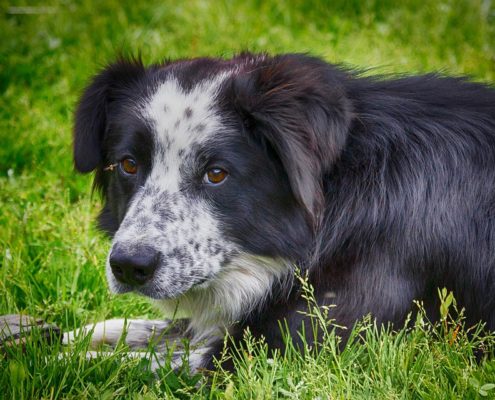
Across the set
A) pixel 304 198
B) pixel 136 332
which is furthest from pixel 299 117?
pixel 136 332

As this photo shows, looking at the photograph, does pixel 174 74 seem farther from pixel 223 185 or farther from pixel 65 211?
pixel 65 211

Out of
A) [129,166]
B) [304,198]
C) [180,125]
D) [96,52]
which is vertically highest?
[96,52]

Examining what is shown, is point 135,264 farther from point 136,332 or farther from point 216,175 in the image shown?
point 136,332

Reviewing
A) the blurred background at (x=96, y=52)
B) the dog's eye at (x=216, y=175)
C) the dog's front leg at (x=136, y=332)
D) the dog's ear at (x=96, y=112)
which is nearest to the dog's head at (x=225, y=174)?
the dog's eye at (x=216, y=175)

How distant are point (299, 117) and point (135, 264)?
0.86 metres

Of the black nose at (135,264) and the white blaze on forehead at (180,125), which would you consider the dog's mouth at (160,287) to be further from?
the white blaze on forehead at (180,125)

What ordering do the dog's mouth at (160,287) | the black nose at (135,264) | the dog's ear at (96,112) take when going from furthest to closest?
the dog's ear at (96,112) → the dog's mouth at (160,287) → the black nose at (135,264)

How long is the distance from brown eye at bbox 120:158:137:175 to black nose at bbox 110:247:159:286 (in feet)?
1.47

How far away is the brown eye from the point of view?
3506 mm

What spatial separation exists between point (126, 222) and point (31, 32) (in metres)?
4.77

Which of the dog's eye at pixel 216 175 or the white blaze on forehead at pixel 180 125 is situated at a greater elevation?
the white blaze on forehead at pixel 180 125

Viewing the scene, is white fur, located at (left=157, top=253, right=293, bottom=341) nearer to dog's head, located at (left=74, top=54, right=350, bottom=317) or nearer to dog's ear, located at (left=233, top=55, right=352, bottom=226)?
dog's head, located at (left=74, top=54, right=350, bottom=317)

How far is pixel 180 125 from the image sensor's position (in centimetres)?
335

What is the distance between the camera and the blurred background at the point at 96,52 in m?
4.47
